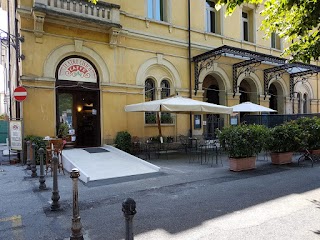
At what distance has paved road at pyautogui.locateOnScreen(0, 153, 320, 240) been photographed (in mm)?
4477

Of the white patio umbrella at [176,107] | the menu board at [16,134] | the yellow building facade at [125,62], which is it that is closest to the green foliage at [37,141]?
the menu board at [16,134]

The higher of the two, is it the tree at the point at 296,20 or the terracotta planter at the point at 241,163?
the tree at the point at 296,20

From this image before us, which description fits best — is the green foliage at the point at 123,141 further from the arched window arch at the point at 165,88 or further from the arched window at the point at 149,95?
the arched window arch at the point at 165,88

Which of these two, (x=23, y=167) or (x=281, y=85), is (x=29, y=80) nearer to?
(x=23, y=167)

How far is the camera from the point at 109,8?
12.7m

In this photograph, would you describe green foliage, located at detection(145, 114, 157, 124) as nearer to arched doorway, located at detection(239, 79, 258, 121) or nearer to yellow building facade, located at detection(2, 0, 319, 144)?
yellow building facade, located at detection(2, 0, 319, 144)

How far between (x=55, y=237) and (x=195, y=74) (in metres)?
13.2

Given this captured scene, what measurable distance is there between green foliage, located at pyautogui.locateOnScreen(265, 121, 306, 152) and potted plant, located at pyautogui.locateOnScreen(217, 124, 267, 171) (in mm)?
1138

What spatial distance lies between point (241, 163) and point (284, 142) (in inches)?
94.1

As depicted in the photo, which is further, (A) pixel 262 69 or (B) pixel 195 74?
(A) pixel 262 69

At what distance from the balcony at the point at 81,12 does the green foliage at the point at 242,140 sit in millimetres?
7109

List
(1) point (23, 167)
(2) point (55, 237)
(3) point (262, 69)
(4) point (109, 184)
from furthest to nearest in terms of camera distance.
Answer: (3) point (262, 69), (1) point (23, 167), (4) point (109, 184), (2) point (55, 237)

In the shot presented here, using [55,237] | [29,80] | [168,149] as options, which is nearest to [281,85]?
[168,149]

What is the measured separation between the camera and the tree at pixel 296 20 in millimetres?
5973
